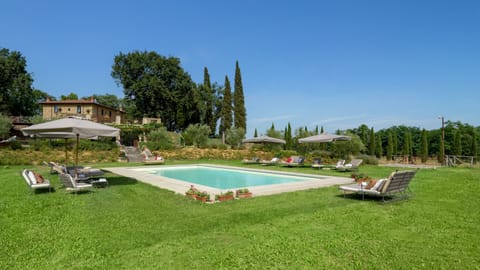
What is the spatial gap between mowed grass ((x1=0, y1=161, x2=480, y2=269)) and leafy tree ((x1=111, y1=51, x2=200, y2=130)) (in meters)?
33.3

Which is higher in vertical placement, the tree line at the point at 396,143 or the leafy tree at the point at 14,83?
the leafy tree at the point at 14,83

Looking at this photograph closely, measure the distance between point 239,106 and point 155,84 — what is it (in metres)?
13.0

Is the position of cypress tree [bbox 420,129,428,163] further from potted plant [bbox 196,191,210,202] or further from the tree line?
potted plant [bbox 196,191,210,202]

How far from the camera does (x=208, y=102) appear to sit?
157ft

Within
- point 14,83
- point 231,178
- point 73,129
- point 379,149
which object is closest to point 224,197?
point 73,129

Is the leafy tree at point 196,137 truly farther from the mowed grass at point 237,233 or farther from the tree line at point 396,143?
the mowed grass at point 237,233

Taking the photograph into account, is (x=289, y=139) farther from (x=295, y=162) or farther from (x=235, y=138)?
(x=295, y=162)

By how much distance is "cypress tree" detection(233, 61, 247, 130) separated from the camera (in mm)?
43047

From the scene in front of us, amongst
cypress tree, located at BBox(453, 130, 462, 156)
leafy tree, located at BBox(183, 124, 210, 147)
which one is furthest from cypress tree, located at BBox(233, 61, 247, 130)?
cypress tree, located at BBox(453, 130, 462, 156)

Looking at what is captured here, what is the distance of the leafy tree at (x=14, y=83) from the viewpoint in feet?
114

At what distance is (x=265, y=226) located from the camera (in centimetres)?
471

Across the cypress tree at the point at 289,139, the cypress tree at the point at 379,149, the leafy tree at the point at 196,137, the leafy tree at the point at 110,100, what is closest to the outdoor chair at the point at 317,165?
the leafy tree at the point at 196,137

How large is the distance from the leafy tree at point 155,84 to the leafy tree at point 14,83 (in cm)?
1106

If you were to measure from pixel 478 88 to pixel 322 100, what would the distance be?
37.4ft
